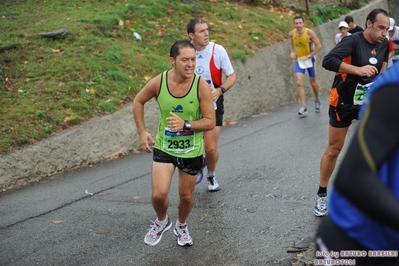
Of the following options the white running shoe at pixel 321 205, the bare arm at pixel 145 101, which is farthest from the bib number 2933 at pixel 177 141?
the white running shoe at pixel 321 205

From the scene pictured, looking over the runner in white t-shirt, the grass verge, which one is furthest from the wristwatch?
the grass verge

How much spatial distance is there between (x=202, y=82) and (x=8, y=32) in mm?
8744

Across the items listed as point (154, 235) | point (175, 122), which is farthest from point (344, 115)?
point (154, 235)

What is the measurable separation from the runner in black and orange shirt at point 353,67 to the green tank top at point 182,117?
133 cm

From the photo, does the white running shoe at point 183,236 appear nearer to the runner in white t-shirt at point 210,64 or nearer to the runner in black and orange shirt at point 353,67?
the runner in black and orange shirt at point 353,67

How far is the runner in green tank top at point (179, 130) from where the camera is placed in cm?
543

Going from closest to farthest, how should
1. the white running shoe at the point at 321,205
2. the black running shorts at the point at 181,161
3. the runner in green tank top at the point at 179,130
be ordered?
the runner in green tank top at the point at 179,130 → the black running shorts at the point at 181,161 → the white running shoe at the point at 321,205

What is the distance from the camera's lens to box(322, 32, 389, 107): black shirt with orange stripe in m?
5.73

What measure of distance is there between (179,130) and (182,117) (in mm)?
157

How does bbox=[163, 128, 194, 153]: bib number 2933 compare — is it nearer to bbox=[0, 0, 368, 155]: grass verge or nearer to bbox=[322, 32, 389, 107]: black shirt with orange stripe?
bbox=[322, 32, 389, 107]: black shirt with orange stripe

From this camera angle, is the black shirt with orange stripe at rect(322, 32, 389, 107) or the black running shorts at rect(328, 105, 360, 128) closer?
the black shirt with orange stripe at rect(322, 32, 389, 107)

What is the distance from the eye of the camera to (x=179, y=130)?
212 inches

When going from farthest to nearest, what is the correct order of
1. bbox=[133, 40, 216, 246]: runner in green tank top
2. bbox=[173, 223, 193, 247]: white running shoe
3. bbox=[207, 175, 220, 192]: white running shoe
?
bbox=[207, 175, 220, 192]: white running shoe
bbox=[173, 223, 193, 247]: white running shoe
bbox=[133, 40, 216, 246]: runner in green tank top

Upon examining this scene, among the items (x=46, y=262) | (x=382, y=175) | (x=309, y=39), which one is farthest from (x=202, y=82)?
(x=309, y=39)
